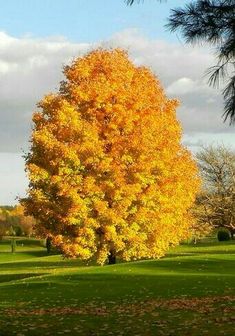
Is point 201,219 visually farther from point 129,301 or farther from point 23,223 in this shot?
point 23,223

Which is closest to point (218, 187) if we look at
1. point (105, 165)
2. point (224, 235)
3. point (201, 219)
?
point (201, 219)

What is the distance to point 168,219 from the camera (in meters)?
30.7

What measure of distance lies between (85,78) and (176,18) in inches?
796

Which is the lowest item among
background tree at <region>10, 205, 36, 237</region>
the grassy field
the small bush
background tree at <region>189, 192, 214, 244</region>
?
the grassy field

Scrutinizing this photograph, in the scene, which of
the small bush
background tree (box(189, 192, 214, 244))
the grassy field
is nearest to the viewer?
the grassy field

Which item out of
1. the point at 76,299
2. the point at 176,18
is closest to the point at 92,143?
the point at 76,299

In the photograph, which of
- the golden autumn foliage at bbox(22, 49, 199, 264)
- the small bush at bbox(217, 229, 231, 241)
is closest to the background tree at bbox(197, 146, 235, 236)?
the small bush at bbox(217, 229, 231, 241)

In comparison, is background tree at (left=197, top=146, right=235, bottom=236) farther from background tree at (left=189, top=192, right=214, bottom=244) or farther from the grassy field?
the grassy field

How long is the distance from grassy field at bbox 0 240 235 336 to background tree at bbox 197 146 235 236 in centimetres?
3044

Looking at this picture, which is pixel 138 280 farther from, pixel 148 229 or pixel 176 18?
pixel 176 18

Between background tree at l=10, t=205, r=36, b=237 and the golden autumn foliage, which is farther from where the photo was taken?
background tree at l=10, t=205, r=36, b=237

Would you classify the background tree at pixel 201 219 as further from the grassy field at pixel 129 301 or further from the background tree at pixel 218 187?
the grassy field at pixel 129 301

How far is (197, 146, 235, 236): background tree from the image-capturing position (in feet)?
201

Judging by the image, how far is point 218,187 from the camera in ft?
206
